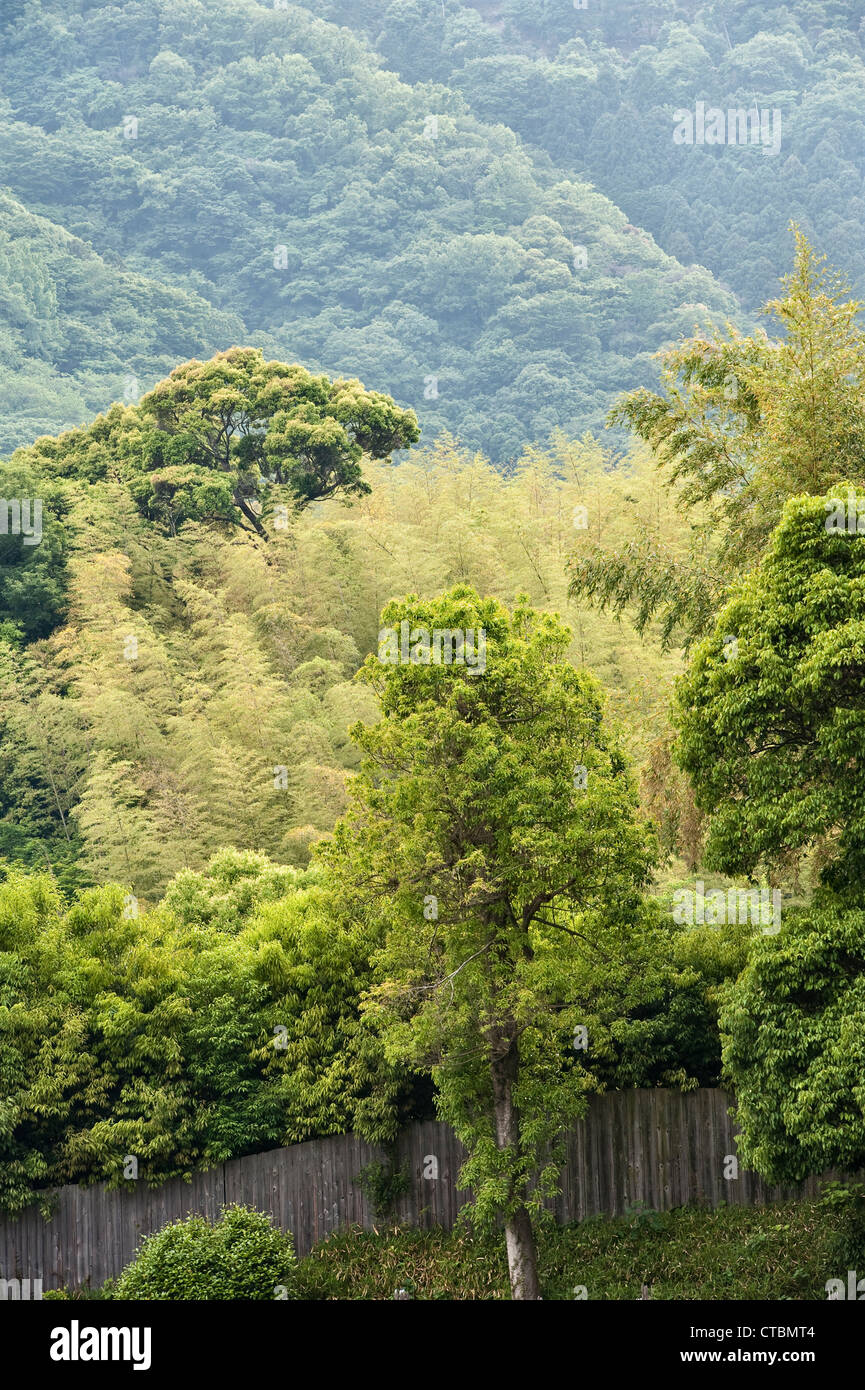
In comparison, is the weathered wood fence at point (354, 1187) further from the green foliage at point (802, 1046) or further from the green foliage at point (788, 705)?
the green foliage at point (788, 705)

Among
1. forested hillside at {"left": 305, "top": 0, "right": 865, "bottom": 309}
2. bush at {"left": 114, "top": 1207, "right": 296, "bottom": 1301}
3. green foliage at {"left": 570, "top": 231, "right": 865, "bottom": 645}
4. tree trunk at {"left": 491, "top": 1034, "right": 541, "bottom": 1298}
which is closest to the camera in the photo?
bush at {"left": 114, "top": 1207, "right": 296, "bottom": 1301}

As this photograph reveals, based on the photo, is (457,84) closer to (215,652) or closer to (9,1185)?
(215,652)

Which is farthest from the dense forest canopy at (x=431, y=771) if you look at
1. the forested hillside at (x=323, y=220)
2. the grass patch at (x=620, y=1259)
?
the forested hillside at (x=323, y=220)

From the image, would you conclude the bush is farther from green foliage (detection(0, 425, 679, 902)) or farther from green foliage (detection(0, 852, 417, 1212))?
green foliage (detection(0, 425, 679, 902))

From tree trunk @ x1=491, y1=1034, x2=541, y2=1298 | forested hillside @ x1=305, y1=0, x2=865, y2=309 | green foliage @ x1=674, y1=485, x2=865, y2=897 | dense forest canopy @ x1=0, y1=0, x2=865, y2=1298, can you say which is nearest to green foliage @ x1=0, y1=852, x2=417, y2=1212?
dense forest canopy @ x1=0, y1=0, x2=865, y2=1298

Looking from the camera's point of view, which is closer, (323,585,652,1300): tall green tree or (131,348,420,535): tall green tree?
(323,585,652,1300): tall green tree

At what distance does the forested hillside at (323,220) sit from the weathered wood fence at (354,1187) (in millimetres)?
45218

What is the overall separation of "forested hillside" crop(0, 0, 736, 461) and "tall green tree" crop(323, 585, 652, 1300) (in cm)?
4708

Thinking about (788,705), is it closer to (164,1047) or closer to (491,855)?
(491,855)

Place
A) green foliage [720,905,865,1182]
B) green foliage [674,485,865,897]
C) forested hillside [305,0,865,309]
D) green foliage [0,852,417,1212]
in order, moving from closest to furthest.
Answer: green foliage [720,905,865,1182] < green foliage [674,485,865,897] < green foliage [0,852,417,1212] < forested hillside [305,0,865,309]

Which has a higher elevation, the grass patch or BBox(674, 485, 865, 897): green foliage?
BBox(674, 485, 865, 897): green foliage

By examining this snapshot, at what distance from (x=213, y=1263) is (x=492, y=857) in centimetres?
397

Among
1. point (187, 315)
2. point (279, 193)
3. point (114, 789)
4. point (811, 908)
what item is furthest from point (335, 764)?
point (279, 193)

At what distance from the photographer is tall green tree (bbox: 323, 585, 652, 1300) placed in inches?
441
